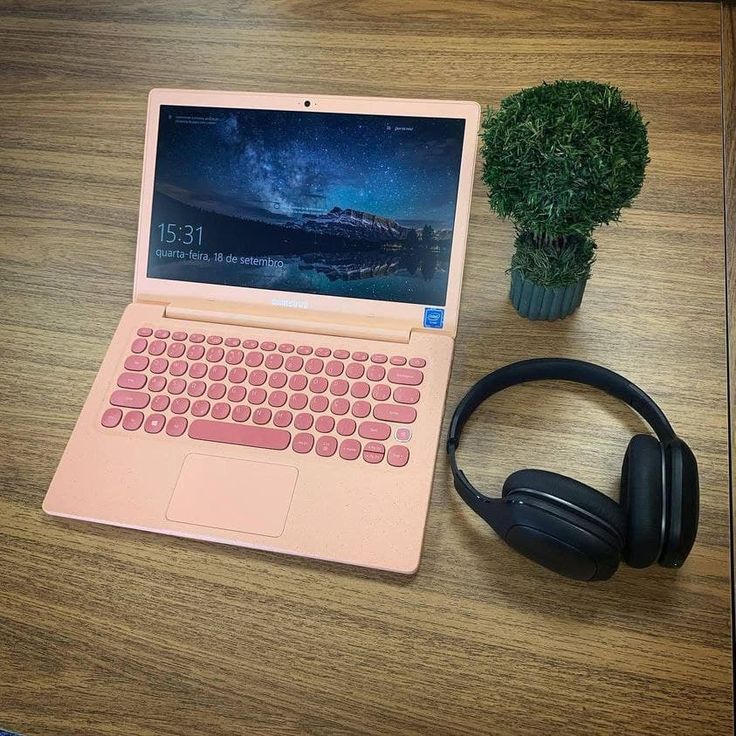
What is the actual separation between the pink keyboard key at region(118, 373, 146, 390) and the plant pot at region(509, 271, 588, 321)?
1.18 feet

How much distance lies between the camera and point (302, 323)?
0.71 metres

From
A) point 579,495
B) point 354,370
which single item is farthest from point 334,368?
point 579,495

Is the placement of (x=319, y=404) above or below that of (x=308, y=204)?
below

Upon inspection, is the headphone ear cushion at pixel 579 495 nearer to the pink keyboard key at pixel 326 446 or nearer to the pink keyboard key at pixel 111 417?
the pink keyboard key at pixel 326 446

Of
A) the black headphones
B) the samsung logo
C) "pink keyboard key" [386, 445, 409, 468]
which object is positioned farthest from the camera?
the samsung logo

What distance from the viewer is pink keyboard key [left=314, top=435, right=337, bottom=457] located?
63 cm

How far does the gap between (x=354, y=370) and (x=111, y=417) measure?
22 cm

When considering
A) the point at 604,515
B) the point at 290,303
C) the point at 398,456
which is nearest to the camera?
the point at 604,515

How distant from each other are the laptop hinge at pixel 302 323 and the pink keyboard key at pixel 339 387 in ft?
0.19

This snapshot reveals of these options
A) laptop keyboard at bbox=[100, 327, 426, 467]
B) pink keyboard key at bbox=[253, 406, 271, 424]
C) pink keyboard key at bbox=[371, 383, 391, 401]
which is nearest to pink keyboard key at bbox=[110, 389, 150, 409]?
laptop keyboard at bbox=[100, 327, 426, 467]

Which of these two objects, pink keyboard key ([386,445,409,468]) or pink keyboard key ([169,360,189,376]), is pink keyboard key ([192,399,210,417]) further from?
pink keyboard key ([386,445,409,468])

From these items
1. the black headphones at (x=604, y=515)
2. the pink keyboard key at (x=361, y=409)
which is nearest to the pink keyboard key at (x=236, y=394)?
the pink keyboard key at (x=361, y=409)

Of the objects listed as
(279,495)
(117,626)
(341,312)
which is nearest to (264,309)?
(341,312)

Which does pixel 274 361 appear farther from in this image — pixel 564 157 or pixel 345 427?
pixel 564 157
